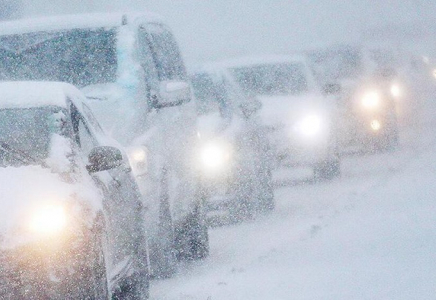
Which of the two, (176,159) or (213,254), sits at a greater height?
(176,159)

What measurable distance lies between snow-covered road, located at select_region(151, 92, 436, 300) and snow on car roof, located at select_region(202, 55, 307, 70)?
66.9 inches

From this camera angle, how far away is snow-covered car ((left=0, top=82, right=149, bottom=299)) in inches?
212

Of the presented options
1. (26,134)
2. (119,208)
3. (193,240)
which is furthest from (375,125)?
(26,134)

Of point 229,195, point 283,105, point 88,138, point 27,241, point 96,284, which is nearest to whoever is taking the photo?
point 27,241

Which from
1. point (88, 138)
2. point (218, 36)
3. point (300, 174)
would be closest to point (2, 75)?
point (88, 138)

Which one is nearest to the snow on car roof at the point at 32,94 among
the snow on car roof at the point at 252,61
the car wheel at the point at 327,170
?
the snow on car roof at the point at 252,61

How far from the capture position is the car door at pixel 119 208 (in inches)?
266

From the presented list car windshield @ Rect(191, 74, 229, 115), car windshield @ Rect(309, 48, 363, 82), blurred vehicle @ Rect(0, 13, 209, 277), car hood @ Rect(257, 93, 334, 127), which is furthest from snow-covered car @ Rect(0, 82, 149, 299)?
car windshield @ Rect(309, 48, 363, 82)

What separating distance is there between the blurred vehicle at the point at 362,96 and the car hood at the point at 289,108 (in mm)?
1584

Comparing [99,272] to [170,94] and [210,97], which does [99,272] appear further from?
[210,97]

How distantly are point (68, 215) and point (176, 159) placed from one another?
378cm

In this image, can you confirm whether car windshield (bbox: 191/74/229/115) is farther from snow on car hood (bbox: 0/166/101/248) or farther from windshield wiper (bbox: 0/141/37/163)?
snow on car hood (bbox: 0/166/101/248)

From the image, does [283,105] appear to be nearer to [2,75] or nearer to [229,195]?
[229,195]

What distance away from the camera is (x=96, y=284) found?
227 inches
